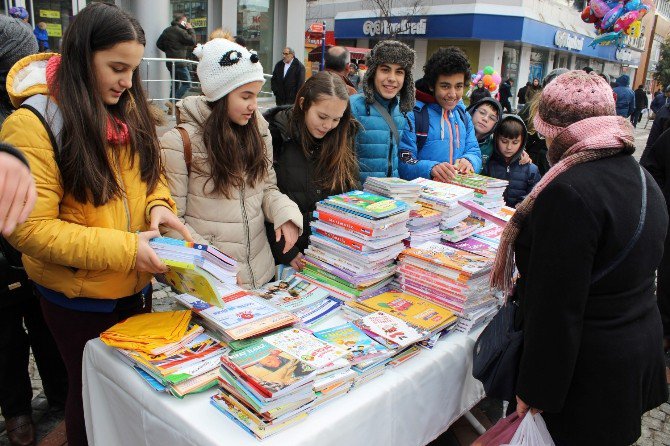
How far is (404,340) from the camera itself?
170 cm

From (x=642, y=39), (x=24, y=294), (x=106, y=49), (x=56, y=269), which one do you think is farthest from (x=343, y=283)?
(x=642, y=39)

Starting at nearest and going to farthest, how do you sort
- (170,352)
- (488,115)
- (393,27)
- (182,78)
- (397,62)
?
(170,352) → (397,62) → (488,115) → (182,78) → (393,27)

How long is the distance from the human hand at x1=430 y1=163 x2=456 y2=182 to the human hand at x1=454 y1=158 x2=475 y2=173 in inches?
7.1

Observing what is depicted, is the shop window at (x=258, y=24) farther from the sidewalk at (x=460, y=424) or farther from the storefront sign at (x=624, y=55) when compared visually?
the storefront sign at (x=624, y=55)

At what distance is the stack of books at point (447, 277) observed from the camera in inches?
76.9

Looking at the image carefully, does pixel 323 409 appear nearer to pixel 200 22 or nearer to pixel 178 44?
pixel 178 44

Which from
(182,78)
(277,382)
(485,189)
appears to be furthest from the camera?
(182,78)

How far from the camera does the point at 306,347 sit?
1.54m

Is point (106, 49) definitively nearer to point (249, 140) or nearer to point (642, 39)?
point (249, 140)

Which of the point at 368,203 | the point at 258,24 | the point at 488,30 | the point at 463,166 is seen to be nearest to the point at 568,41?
the point at 488,30

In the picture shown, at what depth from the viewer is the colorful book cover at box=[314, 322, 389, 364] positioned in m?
1.60

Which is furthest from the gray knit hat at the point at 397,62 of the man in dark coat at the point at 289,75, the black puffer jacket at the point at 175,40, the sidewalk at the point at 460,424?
the man in dark coat at the point at 289,75

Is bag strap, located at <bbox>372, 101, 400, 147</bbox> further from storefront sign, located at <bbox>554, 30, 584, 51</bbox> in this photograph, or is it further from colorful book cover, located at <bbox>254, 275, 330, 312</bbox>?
storefront sign, located at <bbox>554, 30, 584, 51</bbox>

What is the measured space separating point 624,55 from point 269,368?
38552mm
